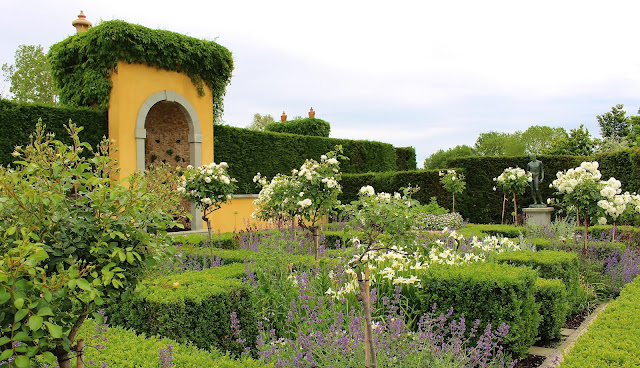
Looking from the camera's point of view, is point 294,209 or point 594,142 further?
point 594,142

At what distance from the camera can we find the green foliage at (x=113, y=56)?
32.6 ft

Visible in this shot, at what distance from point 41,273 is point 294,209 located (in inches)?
175

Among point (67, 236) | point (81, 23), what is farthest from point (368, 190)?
point (81, 23)

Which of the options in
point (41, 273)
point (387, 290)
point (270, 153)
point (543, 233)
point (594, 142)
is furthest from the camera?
point (594, 142)

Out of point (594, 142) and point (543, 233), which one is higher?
point (594, 142)

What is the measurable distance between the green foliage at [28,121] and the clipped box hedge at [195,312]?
6.01 meters

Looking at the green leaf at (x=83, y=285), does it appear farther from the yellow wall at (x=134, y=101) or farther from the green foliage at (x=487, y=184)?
the green foliage at (x=487, y=184)

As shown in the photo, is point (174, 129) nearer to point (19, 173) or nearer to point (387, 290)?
point (387, 290)

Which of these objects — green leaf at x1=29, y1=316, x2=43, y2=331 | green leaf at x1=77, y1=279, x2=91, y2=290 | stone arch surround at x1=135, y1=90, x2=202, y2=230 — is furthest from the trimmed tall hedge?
green leaf at x1=29, y1=316, x2=43, y2=331

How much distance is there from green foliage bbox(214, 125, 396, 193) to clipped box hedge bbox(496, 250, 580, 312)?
894 cm

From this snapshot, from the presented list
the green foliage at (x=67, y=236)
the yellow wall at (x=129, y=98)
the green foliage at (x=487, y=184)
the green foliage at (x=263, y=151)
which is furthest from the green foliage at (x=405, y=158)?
the green foliage at (x=67, y=236)

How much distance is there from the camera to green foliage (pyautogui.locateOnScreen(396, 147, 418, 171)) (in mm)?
20953

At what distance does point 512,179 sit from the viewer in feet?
36.0

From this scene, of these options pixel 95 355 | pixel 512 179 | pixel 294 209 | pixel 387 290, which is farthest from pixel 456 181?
pixel 95 355
